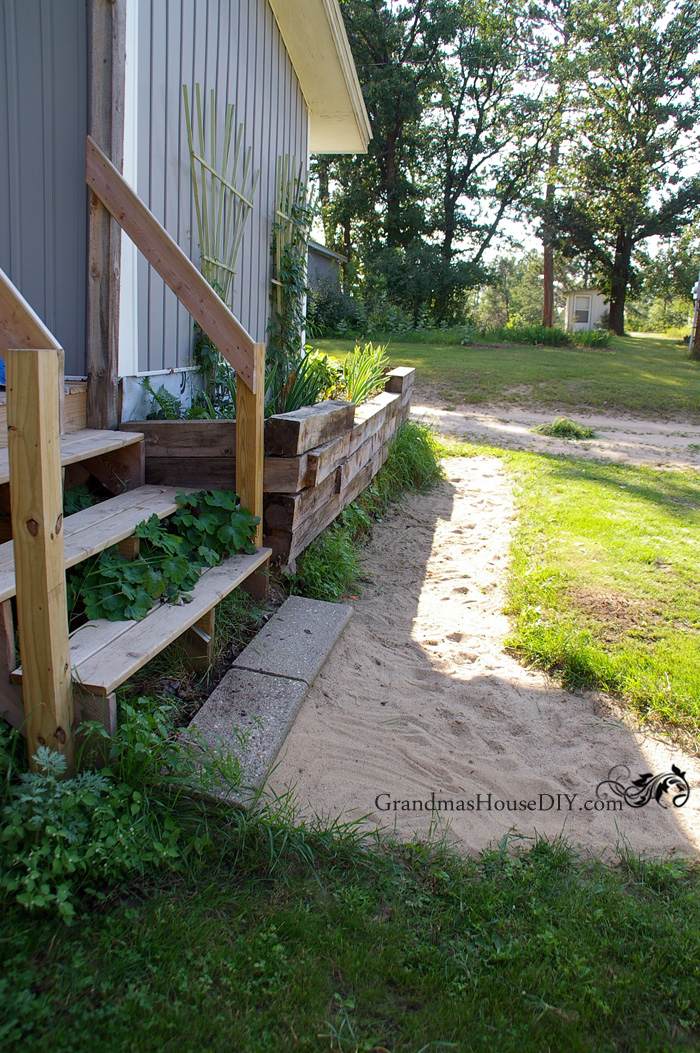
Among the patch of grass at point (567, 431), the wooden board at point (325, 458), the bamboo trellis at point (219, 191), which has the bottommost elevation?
the patch of grass at point (567, 431)

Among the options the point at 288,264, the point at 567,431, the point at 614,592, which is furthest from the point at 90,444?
the point at 567,431

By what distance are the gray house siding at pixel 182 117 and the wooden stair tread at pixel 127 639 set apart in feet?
5.85

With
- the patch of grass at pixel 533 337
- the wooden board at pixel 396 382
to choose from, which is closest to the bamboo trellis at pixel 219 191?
the wooden board at pixel 396 382

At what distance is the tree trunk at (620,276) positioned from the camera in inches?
1030

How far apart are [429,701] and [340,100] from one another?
6.17 metres

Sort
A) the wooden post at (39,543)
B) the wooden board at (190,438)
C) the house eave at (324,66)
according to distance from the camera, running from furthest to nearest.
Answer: the house eave at (324,66) → the wooden board at (190,438) → the wooden post at (39,543)

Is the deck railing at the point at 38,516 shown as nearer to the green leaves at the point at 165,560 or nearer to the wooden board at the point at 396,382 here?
the green leaves at the point at 165,560

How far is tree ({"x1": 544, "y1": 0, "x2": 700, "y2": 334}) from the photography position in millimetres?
24469

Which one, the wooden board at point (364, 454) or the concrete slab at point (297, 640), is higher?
the wooden board at point (364, 454)

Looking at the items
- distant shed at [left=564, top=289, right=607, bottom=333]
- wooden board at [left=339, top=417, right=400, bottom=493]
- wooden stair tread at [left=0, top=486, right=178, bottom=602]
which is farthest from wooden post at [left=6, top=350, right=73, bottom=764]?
distant shed at [left=564, top=289, right=607, bottom=333]

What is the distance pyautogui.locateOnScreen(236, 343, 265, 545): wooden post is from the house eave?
13.5 feet

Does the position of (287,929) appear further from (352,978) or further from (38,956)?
(38,956)

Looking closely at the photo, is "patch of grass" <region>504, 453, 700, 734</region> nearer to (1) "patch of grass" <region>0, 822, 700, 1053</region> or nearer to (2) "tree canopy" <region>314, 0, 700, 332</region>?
(1) "patch of grass" <region>0, 822, 700, 1053</region>

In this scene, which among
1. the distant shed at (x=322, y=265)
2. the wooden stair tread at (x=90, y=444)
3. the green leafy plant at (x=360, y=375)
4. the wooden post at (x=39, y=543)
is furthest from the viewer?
the distant shed at (x=322, y=265)
